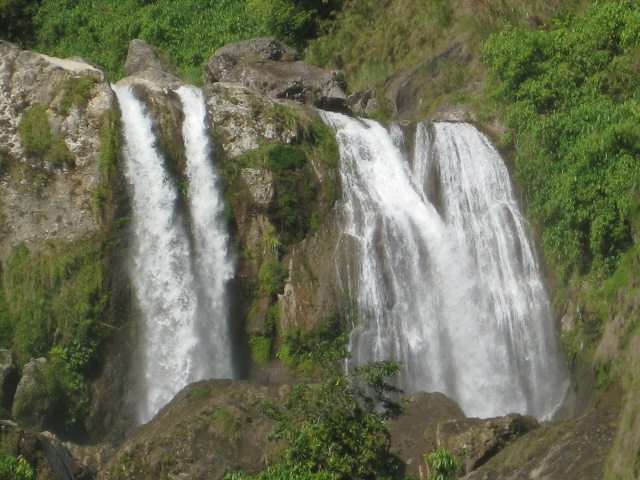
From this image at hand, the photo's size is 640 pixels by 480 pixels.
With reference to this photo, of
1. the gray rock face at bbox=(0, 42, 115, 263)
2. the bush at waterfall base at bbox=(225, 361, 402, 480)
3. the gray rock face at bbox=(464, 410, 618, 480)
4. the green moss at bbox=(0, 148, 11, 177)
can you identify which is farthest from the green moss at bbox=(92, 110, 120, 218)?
the gray rock face at bbox=(464, 410, 618, 480)

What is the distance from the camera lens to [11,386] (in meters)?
19.1

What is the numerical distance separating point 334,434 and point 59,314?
903 centimetres

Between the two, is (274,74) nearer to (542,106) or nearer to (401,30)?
(401,30)

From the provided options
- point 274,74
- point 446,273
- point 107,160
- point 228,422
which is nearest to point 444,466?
point 228,422

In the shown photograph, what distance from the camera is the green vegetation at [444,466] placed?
14.7 metres

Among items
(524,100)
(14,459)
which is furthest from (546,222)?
(14,459)

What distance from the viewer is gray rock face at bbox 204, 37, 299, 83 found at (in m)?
30.0

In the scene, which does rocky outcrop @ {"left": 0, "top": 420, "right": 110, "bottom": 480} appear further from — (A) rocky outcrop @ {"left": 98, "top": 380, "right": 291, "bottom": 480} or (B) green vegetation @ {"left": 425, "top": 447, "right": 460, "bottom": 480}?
(B) green vegetation @ {"left": 425, "top": 447, "right": 460, "bottom": 480}

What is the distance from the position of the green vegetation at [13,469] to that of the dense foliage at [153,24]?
79.4 feet

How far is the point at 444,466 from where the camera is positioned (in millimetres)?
14734

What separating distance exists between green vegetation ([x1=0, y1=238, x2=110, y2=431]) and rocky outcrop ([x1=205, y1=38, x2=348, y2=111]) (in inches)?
344

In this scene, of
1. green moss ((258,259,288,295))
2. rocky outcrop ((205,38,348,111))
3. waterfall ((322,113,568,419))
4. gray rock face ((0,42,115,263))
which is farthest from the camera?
rocky outcrop ((205,38,348,111))

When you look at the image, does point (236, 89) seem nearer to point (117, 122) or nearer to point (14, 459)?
Answer: point (117, 122)

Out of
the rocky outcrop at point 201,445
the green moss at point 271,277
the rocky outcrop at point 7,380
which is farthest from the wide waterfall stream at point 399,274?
the rocky outcrop at point 201,445
